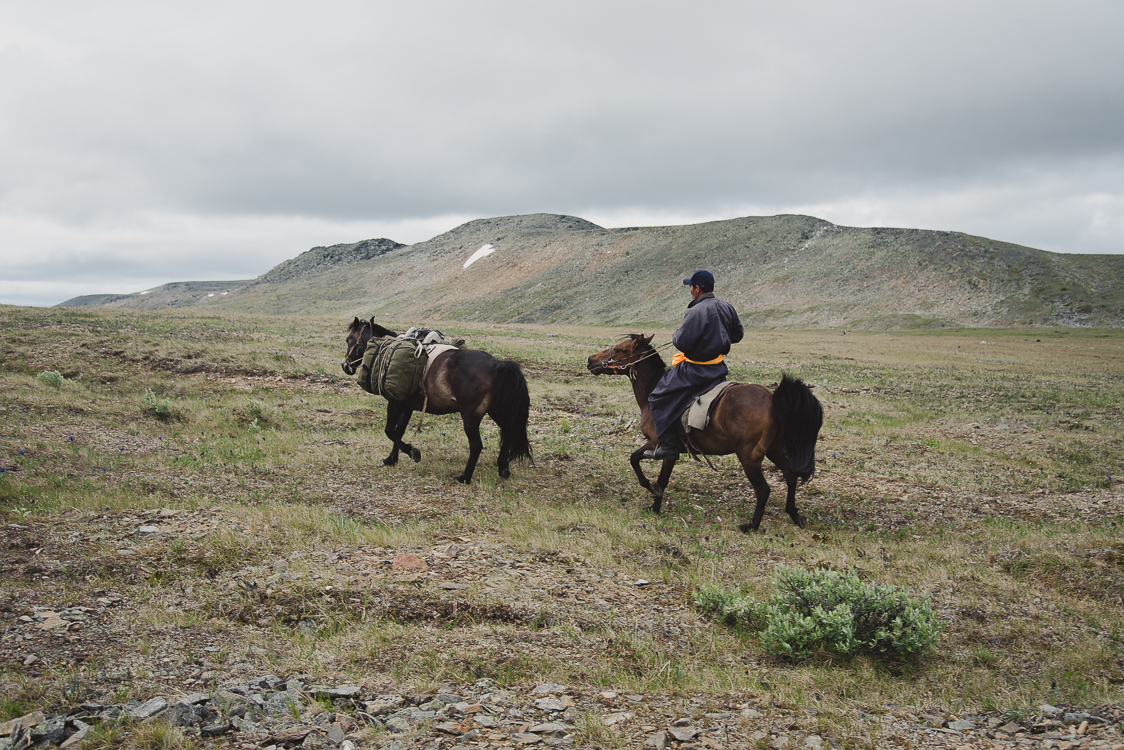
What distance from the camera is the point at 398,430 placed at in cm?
1070

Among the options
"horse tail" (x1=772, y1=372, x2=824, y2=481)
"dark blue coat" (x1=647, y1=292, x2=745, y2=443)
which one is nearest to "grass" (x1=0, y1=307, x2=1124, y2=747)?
"horse tail" (x1=772, y1=372, x2=824, y2=481)

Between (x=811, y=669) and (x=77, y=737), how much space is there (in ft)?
15.3

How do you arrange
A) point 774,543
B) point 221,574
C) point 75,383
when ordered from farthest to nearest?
point 75,383 < point 774,543 < point 221,574

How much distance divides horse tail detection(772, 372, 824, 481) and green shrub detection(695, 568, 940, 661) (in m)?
2.51

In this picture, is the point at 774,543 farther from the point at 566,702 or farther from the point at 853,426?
the point at 853,426

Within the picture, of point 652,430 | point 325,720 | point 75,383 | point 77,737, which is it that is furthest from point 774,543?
point 75,383

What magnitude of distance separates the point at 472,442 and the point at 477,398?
2.22 ft

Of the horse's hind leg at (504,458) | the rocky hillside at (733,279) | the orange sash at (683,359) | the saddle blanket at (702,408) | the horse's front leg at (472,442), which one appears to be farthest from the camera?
the rocky hillside at (733,279)

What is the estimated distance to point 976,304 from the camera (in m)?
59.8

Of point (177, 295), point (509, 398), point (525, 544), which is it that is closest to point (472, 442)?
point (509, 398)

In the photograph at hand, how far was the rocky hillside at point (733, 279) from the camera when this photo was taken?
6006cm

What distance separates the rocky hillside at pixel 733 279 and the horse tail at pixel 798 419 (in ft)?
185

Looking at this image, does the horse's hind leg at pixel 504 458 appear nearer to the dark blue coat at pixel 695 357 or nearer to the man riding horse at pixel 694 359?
the man riding horse at pixel 694 359

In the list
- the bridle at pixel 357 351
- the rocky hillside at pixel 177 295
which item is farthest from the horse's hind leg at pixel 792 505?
the rocky hillside at pixel 177 295
